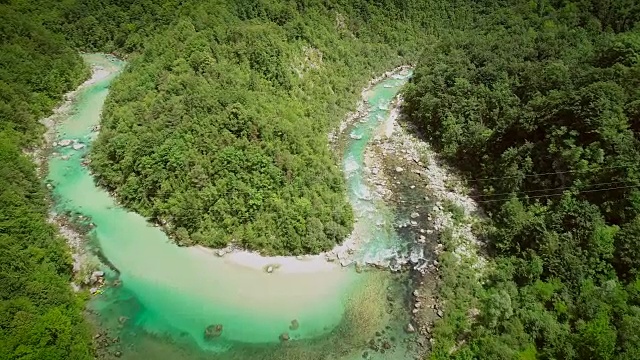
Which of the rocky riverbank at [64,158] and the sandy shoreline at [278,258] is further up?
the sandy shoreline at [278,258]

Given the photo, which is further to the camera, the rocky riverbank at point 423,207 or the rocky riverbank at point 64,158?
the rocky riverbank at point 64,158

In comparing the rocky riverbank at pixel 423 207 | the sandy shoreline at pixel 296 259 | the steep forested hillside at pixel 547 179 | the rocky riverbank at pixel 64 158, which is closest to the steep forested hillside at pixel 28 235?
the rocky riverbank at pixel 64 158

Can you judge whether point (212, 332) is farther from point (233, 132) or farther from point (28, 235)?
point (233, 132)

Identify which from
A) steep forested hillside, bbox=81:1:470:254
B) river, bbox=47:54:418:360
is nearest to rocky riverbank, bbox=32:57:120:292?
river, bbox=47:54:418:360

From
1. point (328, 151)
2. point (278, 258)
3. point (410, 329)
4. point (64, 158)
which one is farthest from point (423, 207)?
point (64, 158)

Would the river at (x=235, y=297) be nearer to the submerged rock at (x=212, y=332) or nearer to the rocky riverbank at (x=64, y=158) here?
the submerged rock at (x=212, y=332)

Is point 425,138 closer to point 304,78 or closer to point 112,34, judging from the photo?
point 304,78

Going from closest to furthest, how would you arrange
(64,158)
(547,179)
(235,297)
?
(235,297) → (547,179) → (64,158)
